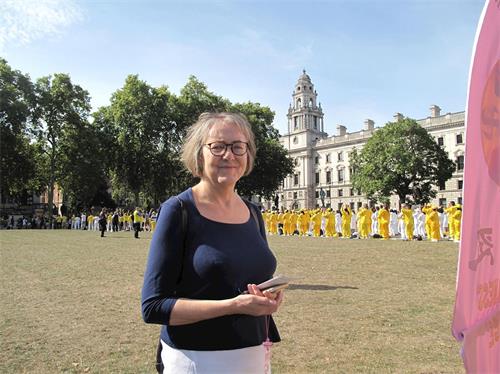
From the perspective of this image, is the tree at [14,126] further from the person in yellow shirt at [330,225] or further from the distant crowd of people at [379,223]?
the person in yellow shirt at [330,225]

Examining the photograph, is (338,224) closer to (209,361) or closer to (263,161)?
(263,161)

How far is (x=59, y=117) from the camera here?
1877 inches

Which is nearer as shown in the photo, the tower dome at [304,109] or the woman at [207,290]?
the woman at [207,290]

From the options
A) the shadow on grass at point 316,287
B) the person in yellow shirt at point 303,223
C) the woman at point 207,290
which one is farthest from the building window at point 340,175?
the woman at point 207,290

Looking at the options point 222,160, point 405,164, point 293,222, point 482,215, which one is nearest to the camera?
point 482,215

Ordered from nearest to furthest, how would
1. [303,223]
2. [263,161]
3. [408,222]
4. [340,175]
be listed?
[408,222]
[303,223]
[263,161]
[340,175]

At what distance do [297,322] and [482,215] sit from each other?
4.90m

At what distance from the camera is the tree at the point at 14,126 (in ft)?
143

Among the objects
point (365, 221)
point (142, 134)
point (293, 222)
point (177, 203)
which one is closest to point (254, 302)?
point (177, 203)

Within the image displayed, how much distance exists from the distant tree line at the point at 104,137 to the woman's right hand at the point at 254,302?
44.1 metres

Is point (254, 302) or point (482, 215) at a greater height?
point (482, 215)

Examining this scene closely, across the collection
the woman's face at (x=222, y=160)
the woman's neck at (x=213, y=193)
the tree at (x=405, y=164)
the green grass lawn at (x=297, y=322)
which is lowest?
the green grass lawn at (x=297, y=322)

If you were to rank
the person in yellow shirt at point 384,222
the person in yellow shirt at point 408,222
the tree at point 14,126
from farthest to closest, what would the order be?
1. the tree at point 14,126
2. the person in yellow shirt at point 384,222
3. the person in yellow shirt at point 408,222

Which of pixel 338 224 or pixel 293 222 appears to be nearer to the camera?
pixel 338 224
